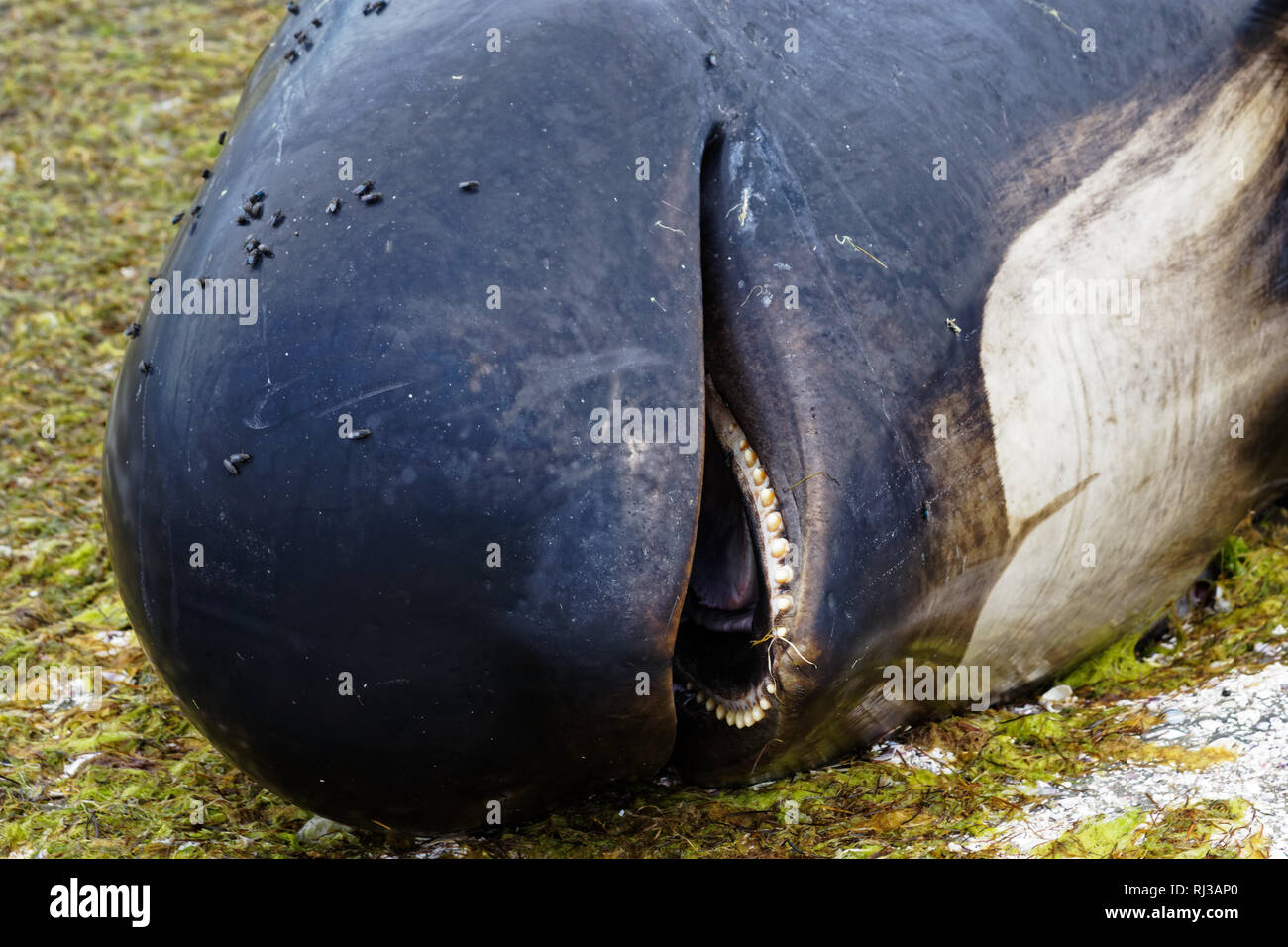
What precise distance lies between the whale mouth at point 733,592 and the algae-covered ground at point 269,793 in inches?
10.0

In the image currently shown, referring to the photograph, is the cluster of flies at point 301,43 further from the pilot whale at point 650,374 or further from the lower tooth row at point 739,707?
the lower tooth row at point 739,707

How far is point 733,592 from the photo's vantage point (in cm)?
265

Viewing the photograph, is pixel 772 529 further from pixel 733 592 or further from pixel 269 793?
pixel 269 793

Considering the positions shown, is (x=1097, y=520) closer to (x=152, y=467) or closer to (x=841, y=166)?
(x=841, y=166)

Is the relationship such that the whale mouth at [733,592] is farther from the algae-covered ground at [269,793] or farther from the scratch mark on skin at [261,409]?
the scratch mark on skin at [261,409]

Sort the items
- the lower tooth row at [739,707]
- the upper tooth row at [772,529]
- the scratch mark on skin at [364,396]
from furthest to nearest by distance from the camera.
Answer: the lower tooth row at [739,707] → the upper tooth row at [772,529] → the scratch mark on skin at [364,396]

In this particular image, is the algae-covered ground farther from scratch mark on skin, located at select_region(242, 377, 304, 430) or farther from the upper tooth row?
scratch mark on skin, located at select_region(242, 377, 304, 430)

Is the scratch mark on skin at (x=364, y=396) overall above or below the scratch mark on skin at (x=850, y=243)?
below

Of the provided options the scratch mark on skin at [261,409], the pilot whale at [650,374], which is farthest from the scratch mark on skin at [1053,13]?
the scratch mark on skin at [261,409]

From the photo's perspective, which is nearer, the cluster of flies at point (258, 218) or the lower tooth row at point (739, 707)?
the cluster of flies at point (258, 218)

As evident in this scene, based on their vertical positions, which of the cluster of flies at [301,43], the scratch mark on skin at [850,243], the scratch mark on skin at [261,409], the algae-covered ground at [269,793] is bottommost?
the algae-covered ground at [269,793]

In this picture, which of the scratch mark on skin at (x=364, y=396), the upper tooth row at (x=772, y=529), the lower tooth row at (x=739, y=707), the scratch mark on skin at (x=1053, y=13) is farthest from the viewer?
the scratch mark on skin at (x=1053, y=13)

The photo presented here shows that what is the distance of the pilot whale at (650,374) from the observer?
2.22 meters
